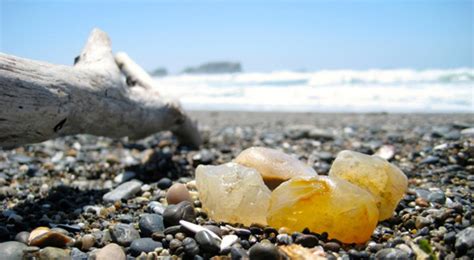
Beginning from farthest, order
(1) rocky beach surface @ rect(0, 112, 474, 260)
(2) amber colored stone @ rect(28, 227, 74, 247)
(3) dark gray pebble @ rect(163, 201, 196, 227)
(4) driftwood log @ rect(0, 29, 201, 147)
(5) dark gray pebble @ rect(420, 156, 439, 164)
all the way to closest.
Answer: (5) dark gray pebble @ rect(420, 156, 439, 164) < (4) driftwood log @ rect(0, 29, 201, 147) < (3) dark gray pebble @ rect(163, 201, 196, 227) < (2) amber colored stone @ rect(28, 227, 74, 247) < (1) rocky beach surface @ rect(0, 112, 474, 260)

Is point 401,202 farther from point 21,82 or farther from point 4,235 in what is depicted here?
point 21,82

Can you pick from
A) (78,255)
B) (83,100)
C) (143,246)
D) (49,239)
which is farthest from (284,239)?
(83,100)

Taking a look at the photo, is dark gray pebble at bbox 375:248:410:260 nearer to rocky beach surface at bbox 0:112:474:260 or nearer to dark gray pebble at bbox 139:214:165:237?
rocky beach surface at bbox 0:112:474:260

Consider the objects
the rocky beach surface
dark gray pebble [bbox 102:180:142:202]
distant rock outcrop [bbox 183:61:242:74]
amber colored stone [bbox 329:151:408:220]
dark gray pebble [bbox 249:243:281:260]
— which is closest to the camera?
dark gray pebble [bbox 249:243:281:260]

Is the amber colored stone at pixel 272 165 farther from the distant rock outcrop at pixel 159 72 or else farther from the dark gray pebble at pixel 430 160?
the distant rock outcrop at pixel 159 72

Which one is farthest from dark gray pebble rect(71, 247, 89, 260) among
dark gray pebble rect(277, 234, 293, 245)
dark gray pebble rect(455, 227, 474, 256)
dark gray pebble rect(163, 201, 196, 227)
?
dark gray pebble rect(455, 227, 474, 256)

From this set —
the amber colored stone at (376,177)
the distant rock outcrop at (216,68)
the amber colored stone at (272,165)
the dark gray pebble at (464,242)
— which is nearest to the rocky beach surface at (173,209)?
the dark gray pebble at (464,242)

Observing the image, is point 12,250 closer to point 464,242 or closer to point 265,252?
→ point 265,252
